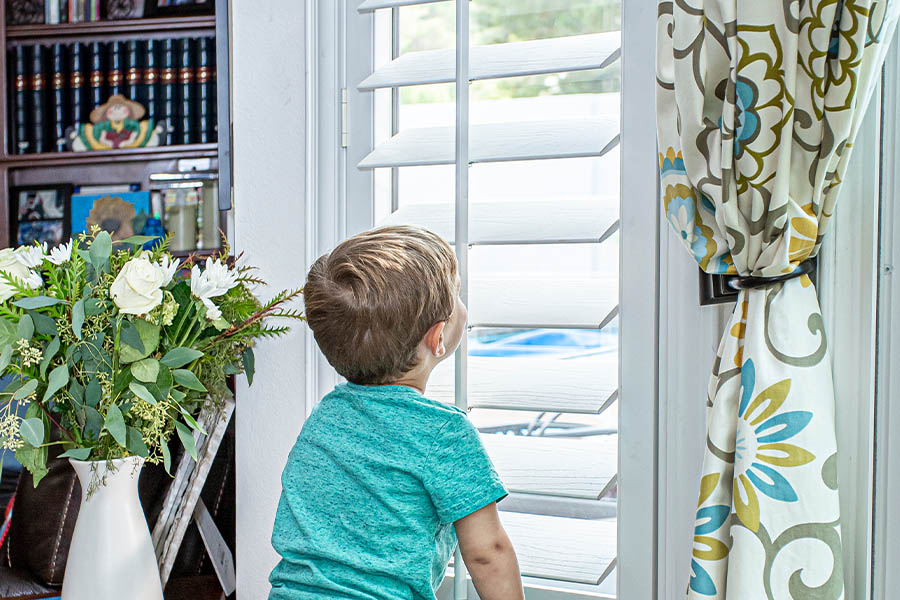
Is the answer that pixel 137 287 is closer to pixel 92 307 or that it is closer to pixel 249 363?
pixel 92 307

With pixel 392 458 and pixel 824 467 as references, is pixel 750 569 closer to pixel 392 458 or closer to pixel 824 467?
pixel 824 467

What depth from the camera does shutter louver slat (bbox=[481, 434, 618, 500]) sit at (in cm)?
125

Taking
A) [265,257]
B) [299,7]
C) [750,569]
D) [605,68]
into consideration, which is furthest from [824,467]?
[299,7]

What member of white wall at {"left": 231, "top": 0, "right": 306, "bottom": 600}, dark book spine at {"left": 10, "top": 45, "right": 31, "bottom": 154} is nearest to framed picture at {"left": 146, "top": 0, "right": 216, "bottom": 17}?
dark book spine at {"left": 10, "top": 45, "right": 31, "bottom": 154}

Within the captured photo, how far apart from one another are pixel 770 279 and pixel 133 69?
2.07 m

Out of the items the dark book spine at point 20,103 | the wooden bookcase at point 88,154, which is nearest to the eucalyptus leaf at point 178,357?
the wooden bookcase at point 88,154

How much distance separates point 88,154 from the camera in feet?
7.64

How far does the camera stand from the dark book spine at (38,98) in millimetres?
2398

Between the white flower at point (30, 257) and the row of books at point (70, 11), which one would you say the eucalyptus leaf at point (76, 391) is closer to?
the white flower at point (30, 257)

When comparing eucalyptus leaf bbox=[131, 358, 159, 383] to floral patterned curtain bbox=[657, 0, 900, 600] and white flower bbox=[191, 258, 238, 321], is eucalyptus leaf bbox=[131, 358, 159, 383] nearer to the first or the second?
white flower bbox=[191, 258, 238, 321]

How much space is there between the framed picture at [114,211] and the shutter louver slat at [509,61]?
1.28 meters

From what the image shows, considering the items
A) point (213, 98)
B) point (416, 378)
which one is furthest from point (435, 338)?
point (213, 98)

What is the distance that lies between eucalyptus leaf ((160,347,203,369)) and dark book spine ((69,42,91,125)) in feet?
4.90

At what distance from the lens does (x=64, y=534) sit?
1668 millimetres
